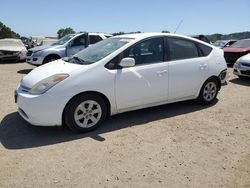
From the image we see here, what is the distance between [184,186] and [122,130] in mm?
1848

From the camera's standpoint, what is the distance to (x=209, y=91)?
6289 mm

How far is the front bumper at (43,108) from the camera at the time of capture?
435 cm

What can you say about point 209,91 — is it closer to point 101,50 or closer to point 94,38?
point 101,50

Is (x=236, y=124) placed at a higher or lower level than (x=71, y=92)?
lower

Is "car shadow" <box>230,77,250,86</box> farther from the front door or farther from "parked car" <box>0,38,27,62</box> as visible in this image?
"parked car" <box>0,38,27,62</box>

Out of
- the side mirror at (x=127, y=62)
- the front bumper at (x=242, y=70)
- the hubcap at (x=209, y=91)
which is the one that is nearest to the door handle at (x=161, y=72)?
the side mirror at (x=127, y=62)

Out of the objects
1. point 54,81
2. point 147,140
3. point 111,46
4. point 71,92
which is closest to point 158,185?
point 147,140

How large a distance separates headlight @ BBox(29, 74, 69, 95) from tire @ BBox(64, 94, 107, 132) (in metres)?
0.40

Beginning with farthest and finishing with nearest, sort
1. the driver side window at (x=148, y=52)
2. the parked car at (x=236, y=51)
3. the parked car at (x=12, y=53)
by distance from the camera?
the parked car at (x=12, y=53)
the parked car at (x=236, y=51)
the driver side window at (x=148, y=52)

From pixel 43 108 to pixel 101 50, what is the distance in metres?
1.63

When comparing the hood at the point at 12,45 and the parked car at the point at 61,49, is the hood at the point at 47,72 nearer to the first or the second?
the parked car at the point at 61,49

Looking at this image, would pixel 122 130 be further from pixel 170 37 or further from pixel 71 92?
pixel 170 37

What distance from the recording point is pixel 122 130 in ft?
16.0

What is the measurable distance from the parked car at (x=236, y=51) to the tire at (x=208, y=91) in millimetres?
7457
